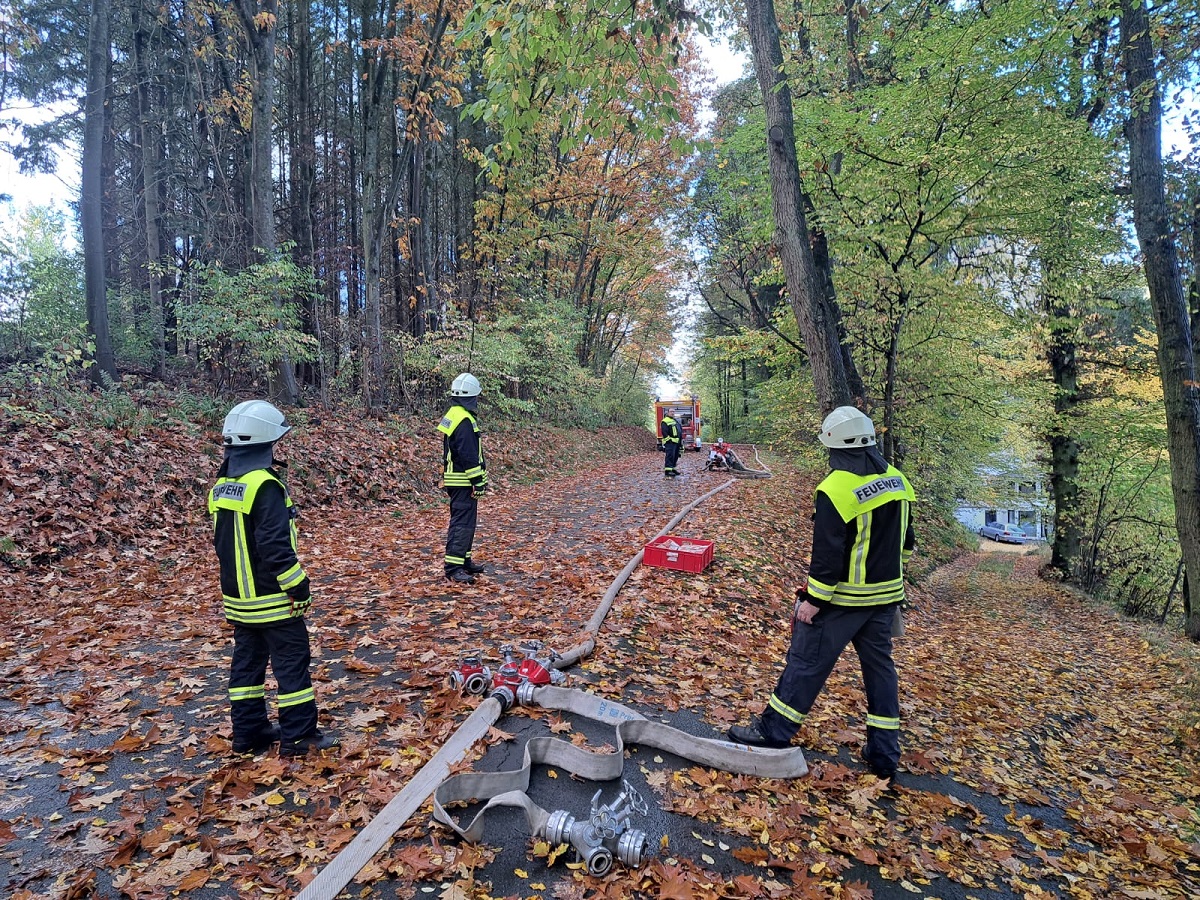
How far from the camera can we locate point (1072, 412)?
13.3 metres

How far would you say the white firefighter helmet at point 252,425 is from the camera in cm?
339

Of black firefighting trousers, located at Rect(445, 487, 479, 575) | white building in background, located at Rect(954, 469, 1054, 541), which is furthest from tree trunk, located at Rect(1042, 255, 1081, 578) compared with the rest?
black firefighting trousers, located at Rect(445, 487, 479, 575)

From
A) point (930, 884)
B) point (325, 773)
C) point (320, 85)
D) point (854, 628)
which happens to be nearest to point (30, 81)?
point (320, 85)

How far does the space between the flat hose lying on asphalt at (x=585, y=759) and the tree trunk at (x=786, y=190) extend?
494cm

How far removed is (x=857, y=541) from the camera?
378 cm

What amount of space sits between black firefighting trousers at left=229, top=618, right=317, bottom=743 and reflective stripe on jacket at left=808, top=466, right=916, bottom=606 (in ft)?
10.7

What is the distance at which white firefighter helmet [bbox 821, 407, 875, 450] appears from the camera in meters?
→ 3.87

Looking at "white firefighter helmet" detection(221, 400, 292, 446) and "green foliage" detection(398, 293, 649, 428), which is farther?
"green foliage" detection(398, 293, 649, 428)

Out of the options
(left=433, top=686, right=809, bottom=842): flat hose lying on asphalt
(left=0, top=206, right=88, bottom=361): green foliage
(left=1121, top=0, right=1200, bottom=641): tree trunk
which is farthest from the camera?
(left=0, top=206, right=88, bottom=361): green foliage

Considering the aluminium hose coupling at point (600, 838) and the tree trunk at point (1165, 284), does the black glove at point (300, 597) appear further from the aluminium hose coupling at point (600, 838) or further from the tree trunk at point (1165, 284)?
the tree trunk at point (1165, 284)

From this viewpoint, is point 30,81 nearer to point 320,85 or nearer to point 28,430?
point 320,85

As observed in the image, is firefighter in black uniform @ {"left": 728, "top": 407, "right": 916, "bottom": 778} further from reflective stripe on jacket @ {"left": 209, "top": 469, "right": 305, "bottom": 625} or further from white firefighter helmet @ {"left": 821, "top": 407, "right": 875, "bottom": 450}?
reflective stripe on jacket @ {"left": 209, "top": 469, "right": 305, "bottom": 625}

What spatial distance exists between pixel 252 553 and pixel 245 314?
28.8 feet

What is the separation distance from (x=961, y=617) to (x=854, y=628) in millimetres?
8816
